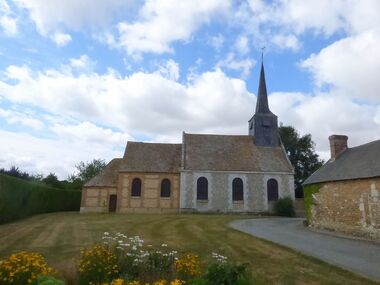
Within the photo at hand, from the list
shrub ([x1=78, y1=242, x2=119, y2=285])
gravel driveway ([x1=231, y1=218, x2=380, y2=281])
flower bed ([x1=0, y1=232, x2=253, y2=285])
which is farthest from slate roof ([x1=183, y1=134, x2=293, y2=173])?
shrub ([x1=78, y1=242, x2=119, y2=285])

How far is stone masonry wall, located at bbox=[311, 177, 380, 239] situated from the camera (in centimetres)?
1437

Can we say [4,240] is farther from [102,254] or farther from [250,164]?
[250,164]

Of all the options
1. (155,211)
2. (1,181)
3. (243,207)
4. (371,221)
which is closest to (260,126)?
(243,207)

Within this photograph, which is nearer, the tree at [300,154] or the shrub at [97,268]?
the shrub at [97,268]

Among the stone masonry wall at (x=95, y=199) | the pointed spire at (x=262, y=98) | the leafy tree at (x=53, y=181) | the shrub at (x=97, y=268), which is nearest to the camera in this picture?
the shrub at (x=97, y=268)

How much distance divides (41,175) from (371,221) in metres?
47.5

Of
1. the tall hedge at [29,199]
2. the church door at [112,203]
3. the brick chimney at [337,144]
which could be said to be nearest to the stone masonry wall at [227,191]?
the church door at [112,203]

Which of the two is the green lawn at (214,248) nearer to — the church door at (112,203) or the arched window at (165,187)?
the arched window at (165,187)

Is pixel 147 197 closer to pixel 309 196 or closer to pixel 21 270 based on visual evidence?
pixel 309 196

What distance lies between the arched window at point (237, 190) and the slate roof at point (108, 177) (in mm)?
10471

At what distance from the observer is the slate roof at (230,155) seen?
30.5 m

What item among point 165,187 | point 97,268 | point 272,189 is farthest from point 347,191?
point 165,187

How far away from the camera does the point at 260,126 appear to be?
33750mm

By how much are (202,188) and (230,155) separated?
430cm
